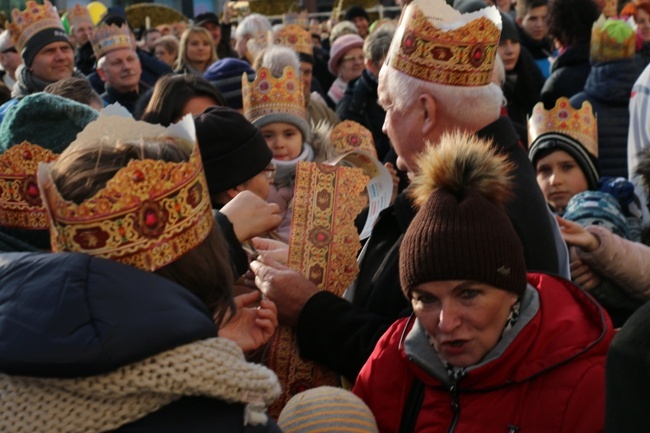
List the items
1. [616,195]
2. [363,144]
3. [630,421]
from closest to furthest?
[630,421]
[616,195]
[363,144]

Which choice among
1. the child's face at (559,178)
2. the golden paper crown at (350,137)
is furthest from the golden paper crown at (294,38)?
the child's face at (559,178)

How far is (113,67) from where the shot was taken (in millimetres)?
7262

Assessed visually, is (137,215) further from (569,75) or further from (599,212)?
(569,75)

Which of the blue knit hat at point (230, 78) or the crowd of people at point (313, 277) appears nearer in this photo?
the crowd of people at point (313, 277)

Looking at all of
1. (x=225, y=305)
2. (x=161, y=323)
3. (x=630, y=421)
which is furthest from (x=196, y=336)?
(x=630, y=421)

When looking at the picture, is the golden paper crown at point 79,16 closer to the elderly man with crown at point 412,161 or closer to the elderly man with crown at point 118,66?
the elderly man with crown at point 118,66

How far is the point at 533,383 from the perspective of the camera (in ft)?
8.13

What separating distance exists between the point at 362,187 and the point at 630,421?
1841 mm

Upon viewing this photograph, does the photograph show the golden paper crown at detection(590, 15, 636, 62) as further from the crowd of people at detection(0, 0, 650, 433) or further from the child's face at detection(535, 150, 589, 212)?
the crowd of people at detection(0, 0, 650, 433)

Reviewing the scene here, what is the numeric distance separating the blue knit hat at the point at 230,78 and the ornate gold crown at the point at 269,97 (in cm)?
54

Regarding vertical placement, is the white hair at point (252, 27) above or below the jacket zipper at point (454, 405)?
below

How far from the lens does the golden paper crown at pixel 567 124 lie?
200 inches

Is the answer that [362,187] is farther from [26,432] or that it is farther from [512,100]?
[512,100]

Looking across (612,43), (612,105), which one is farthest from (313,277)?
(612,43)
